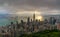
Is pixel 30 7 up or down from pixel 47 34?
up

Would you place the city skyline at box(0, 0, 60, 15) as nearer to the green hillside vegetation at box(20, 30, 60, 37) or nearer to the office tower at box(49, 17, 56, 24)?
the office tower at box(49, 17, 56, 24)

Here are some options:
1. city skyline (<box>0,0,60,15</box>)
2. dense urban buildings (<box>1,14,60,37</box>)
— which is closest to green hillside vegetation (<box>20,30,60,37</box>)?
dense urban buildings (<box>1,14,60,37</box>)

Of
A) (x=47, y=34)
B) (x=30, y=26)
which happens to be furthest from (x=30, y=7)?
(x=47, y=34)

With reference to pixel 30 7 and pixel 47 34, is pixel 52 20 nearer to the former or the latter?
pixel 47 34

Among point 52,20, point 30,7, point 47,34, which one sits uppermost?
point 30,7

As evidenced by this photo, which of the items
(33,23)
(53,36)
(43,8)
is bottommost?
(53,36)

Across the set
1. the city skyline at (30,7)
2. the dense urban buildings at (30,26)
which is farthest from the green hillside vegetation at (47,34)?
the city skyline at (30,7)

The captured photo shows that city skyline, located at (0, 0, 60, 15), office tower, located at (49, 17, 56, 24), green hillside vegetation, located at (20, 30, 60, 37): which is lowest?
green hillside vegetation, located at (20, 30, 60, 37)

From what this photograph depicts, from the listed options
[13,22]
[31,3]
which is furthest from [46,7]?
[13,22]

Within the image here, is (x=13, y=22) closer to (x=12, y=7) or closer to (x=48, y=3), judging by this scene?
(x=12, y=7)

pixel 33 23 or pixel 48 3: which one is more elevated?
pixel 48 3

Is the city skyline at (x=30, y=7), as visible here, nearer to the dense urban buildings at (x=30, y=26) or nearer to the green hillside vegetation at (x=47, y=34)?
the dense urban buildings at (x=30, y=26)
